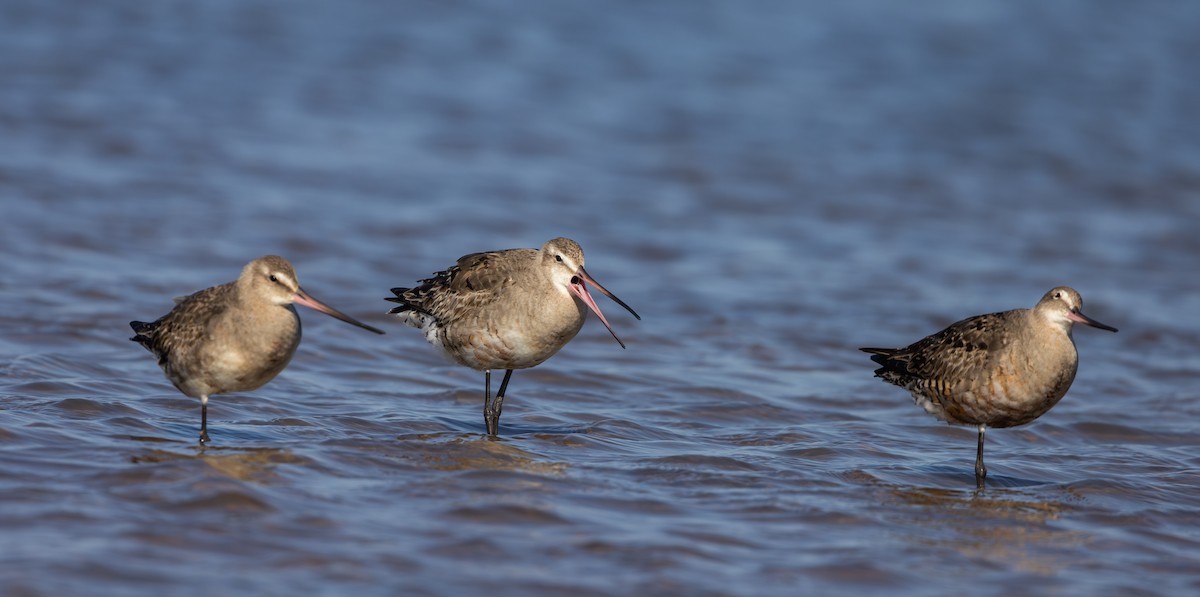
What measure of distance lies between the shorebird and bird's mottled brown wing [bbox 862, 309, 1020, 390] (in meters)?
2.65

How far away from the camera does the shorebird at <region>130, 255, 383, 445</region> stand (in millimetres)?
6312

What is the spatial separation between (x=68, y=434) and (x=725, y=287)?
5.56m

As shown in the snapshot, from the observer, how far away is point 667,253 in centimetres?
1184

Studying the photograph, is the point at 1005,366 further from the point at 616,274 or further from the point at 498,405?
the point at 616,274

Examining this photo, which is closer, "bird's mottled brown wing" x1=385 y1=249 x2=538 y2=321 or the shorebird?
the shorebird

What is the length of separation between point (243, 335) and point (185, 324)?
1.20 feet

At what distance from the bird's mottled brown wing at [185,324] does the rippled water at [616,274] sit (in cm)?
38

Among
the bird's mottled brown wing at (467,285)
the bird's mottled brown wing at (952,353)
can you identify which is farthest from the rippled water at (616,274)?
the bird's mottled brown wing at (467,285)

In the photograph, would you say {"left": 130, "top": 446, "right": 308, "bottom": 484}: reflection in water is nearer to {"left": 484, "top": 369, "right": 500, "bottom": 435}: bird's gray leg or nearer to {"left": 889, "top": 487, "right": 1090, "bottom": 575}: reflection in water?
{"left": 484, "top": 369, "right": 500, "bottom": 435}: bird's gray leg

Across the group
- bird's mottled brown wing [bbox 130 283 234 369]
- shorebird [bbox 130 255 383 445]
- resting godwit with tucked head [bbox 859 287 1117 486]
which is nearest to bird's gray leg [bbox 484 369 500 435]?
shorebird [bbox 130 255 383 445]

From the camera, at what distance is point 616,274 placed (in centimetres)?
1116

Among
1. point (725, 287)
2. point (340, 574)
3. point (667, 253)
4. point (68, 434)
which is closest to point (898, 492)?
point (340, 574)

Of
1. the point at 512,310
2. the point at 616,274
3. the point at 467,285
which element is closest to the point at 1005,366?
the point at 512,310

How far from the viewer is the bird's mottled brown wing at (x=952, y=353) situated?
6949 millimetres
